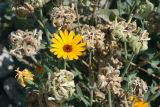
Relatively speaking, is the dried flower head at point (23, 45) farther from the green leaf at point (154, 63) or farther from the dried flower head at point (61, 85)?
the green leaf at point (154, 63)

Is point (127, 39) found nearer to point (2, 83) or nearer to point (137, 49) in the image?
point (137, 49)

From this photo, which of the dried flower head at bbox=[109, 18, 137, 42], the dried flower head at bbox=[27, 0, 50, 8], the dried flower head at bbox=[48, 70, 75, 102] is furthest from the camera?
the dried flower head at bbox=[27, 0, 50, 8]

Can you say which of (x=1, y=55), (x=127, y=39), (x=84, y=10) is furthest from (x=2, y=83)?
(x=127, y=39)

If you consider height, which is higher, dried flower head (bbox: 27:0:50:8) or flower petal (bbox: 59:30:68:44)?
dried flower head (bbox: 27:0:50:8)

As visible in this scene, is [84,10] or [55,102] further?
[84,10]

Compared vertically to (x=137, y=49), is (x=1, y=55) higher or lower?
lower

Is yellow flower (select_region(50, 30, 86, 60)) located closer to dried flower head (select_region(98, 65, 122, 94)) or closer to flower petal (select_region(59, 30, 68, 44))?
flower petal (select_region(59, 30, 68, 44))

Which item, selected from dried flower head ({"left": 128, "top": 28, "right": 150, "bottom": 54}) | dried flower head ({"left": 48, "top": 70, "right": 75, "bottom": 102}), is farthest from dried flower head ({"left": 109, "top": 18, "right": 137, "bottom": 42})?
dried flower head ({"left": 48, "top": 70, "right": 75, "bottom": 102})

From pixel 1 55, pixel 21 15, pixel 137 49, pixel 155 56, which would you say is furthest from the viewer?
pixel 1 55
